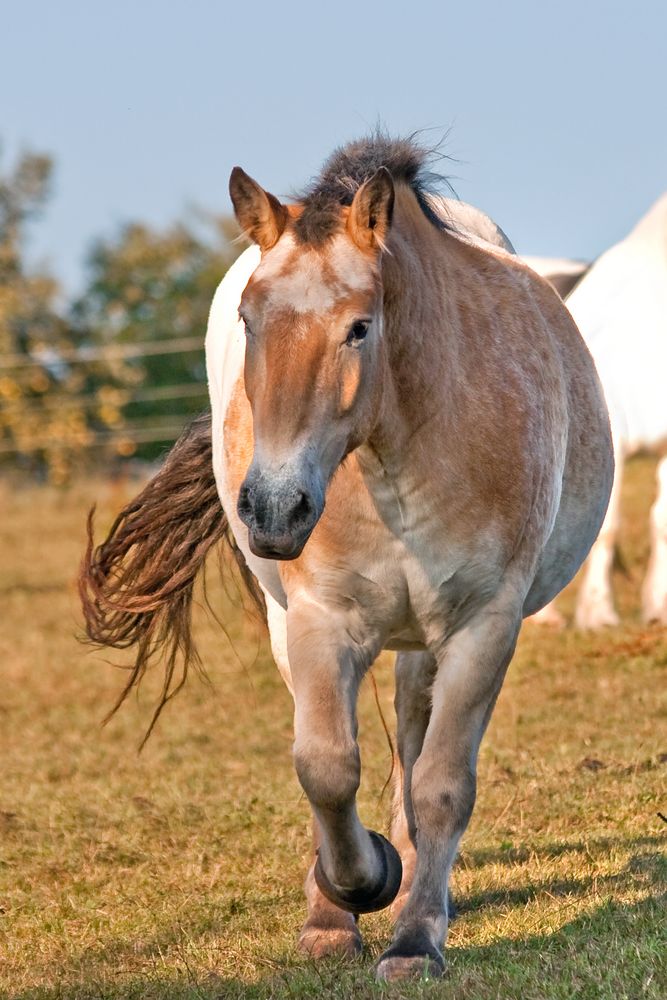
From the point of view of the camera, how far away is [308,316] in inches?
152

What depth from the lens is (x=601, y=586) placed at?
11266 mm

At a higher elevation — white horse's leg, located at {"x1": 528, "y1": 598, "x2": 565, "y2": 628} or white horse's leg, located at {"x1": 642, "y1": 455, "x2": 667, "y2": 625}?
white horse's leg, located at {"x1": 642, "y1": 455, "x2": 667, "y2": 625}

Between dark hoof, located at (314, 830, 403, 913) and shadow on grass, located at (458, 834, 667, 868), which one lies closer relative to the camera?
dark hoof, located at (314, 830, 403, 913)

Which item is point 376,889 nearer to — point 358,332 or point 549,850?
point 358,332

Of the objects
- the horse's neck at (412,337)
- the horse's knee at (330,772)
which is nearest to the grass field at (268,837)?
the horse's knee at (330,772)

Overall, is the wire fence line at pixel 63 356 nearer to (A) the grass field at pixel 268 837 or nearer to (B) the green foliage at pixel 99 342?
(B) the green foliage at pixel 99 342

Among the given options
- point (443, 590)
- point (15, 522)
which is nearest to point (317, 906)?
point (443, 590)

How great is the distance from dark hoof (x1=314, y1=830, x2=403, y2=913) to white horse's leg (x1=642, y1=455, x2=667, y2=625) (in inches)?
271

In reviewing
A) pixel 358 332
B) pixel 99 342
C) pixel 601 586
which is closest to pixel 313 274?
pixel 358 332

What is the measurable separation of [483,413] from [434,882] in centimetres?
129

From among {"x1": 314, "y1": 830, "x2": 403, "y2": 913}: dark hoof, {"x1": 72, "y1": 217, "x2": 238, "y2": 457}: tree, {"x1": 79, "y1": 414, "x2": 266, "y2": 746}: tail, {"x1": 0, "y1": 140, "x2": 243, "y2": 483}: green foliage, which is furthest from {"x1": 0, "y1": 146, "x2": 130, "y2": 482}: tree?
{"x1": 314, "y1": 830, "x2": 403, "y2": 913}: dark hoof

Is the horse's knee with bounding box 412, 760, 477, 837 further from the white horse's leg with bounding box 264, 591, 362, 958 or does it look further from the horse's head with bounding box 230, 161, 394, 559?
the horse's head with bounding box 230, 161, 394, 559

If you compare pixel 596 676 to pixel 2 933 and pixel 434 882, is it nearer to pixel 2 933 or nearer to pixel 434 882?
pixel 2 933

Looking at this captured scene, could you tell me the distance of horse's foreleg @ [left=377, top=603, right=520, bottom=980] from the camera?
405 centimetres
